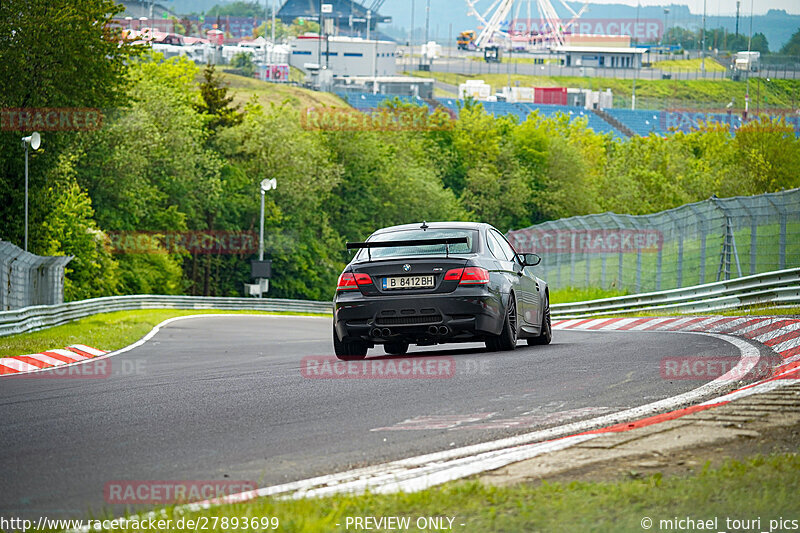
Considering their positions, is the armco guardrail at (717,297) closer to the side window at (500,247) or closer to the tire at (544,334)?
the tire at (544,334)

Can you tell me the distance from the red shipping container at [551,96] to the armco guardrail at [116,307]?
104 m

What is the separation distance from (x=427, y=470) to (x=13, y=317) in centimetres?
1943

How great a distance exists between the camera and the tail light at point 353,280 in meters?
12.2

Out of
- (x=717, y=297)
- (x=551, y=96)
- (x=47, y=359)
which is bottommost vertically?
(x=47, y=359)

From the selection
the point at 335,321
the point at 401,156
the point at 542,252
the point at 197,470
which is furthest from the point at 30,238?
the point at 401,156

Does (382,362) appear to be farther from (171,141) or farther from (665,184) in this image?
(665,184)

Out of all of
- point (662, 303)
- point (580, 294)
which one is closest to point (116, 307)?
point (580, 294)

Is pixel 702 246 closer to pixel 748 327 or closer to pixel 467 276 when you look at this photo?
pixel 748 327

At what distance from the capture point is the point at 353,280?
1224 centimetres

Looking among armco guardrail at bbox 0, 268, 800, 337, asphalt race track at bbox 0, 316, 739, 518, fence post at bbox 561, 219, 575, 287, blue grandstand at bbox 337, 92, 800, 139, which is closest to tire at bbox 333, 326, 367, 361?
asphalt race track at bbox 0, 316, 739, 518

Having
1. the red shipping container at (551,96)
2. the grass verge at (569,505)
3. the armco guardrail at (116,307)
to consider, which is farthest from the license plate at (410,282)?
the red shipping container at (551,96)

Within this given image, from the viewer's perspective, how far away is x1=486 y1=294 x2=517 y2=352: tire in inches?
499

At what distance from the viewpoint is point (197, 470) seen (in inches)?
248

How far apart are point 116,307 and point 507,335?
97.9 feet
